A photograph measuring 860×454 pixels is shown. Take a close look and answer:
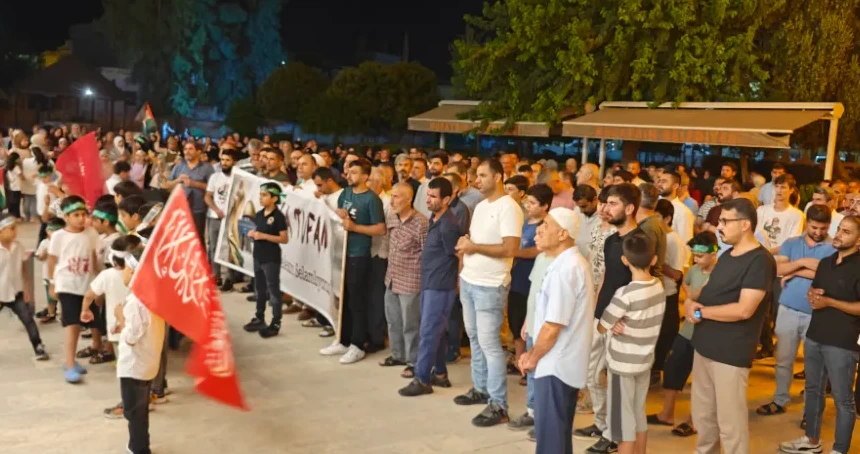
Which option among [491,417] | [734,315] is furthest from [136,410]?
[734,315]

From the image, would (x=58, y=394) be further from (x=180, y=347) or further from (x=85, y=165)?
(x=85, y=165)

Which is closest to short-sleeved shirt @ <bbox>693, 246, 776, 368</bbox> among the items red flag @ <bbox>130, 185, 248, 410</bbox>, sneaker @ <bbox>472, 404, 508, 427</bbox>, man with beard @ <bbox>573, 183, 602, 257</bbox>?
sneaker @ <bbox>472, 404, 508, 427</bbox>

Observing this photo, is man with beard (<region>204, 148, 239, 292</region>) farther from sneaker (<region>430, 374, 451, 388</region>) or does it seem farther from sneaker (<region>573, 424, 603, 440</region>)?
sneaker (<region>573, 424, 603, 440</region>)

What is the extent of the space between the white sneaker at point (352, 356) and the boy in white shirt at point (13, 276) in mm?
2863

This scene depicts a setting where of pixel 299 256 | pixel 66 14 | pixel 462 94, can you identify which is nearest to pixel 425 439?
pixel 299 256

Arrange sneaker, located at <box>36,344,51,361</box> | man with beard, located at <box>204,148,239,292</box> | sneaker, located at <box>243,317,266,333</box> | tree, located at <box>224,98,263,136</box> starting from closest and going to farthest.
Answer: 1. sneaker, located at <box>36,344,51,361</box>
2. sneaker, located at <box>243,317,266,333</box>
3. man with beard, located at <box>204,148,239,292</box>
4. tree, located at <box>224,98,263,136</box>

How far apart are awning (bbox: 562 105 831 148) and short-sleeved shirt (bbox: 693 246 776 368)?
12.0 meters

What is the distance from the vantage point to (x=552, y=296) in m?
4.94

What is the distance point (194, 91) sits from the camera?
49562mm

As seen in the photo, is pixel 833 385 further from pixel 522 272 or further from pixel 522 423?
pixel 522 272

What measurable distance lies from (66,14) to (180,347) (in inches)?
2606

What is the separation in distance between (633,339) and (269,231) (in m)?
4.66

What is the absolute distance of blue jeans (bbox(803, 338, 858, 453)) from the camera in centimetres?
578

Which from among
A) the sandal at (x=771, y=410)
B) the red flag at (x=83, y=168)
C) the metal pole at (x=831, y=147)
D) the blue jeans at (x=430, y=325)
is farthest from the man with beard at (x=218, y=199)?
the metal pole at (x=831, y=147)
